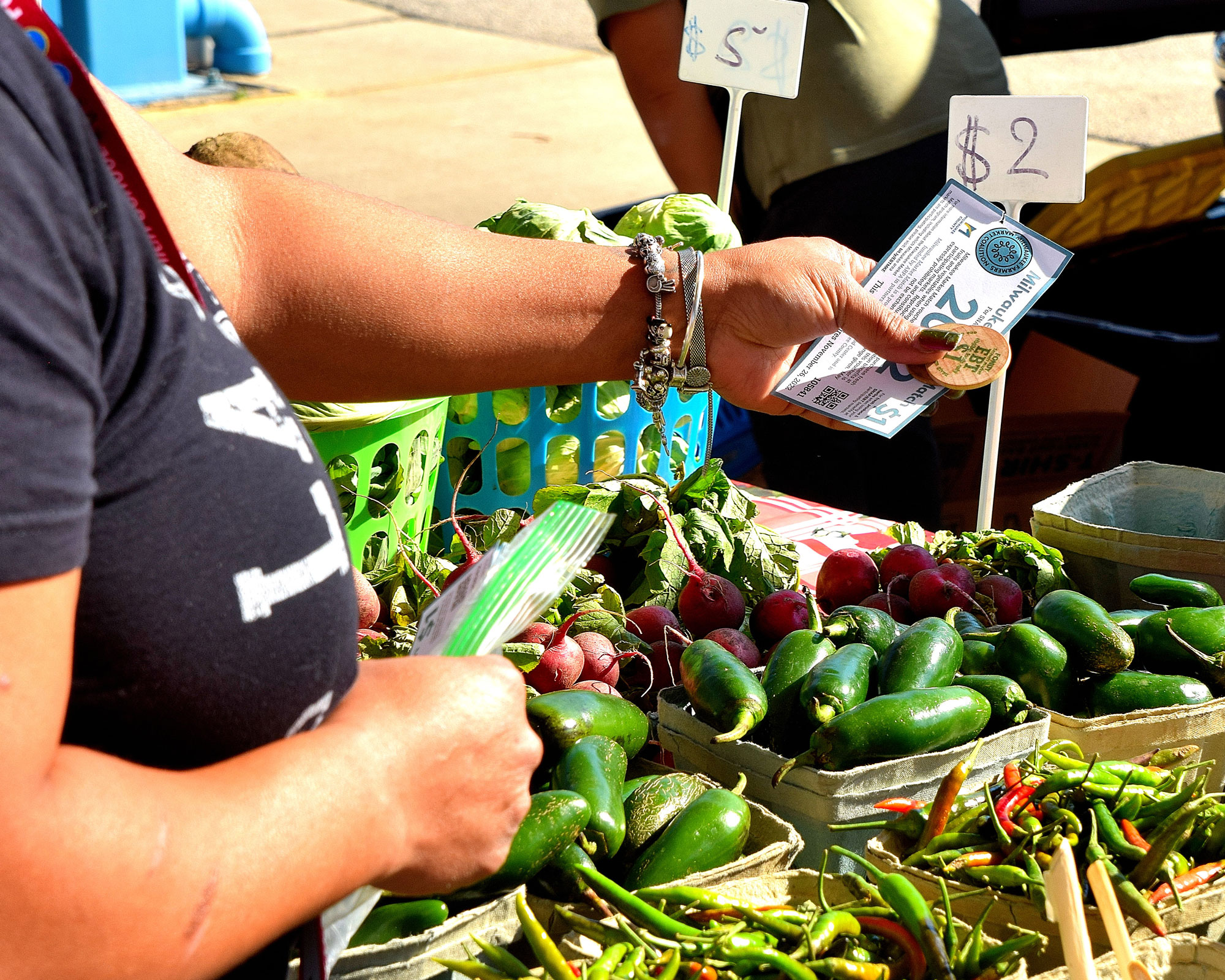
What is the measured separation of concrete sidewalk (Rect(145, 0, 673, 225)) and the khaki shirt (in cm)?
361

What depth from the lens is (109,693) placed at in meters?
0.69

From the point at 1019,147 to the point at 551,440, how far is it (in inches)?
37.0

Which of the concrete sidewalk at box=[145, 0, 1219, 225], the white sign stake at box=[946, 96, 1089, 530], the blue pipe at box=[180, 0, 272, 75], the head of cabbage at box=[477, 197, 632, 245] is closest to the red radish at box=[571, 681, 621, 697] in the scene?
the white sign stake at box=[946, 96, 1089, 530]

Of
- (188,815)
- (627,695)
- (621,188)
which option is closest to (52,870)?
(188,815)

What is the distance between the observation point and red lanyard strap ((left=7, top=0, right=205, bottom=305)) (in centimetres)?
74

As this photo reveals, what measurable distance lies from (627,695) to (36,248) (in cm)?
121

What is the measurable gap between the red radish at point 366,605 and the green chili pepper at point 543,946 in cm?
63

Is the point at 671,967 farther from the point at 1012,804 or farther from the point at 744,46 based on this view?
the point at 744,46

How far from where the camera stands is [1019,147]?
6.52 feet

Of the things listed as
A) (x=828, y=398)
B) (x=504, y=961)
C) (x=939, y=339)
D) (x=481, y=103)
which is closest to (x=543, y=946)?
(x=504, y=961)

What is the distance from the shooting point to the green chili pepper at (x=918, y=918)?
109cm

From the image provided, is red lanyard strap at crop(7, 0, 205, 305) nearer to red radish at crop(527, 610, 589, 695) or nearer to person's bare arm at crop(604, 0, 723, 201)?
red radish at crop(527, 610, 589, 695)

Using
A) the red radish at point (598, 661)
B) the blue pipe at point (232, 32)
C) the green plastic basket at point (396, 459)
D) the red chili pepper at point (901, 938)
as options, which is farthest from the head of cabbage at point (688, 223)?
the blue pipe at point (232, 32)

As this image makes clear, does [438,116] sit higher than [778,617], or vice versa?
[778,617]
